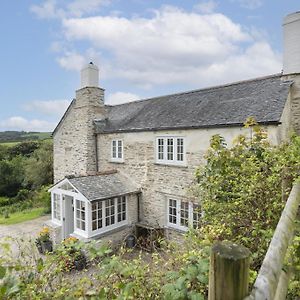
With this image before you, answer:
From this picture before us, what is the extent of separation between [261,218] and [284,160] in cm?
190

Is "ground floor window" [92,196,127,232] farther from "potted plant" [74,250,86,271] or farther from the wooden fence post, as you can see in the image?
the wooden fence post

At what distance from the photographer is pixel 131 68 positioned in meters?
21.0

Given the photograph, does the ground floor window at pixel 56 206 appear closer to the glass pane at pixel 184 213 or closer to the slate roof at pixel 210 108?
the slate roof at pixel 210 108

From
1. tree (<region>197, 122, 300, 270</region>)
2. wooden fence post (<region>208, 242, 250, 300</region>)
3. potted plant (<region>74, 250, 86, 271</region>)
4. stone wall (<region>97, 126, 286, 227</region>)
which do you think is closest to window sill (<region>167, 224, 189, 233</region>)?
stone wall (<region>97, 126, 286, 227</region>)

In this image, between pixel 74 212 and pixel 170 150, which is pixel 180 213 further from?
pixel 74 212

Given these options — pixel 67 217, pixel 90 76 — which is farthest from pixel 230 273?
pixel 90 76

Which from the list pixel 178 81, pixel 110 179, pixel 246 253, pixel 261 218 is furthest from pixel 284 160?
pixel 178 81

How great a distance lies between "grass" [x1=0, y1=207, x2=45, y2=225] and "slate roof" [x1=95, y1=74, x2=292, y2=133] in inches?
410

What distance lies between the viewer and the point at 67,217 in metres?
15.9

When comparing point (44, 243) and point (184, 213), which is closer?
point (184, 213)

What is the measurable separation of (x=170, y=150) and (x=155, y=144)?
3.39 ft

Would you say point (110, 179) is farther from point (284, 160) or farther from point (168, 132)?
point (284, 160)

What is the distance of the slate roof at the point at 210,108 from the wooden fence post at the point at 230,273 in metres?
10.1

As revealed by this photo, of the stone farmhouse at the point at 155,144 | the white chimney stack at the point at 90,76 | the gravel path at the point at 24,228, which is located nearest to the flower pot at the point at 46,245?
the stone farmhouse at the point at 155,144
